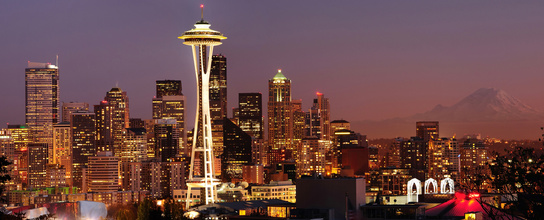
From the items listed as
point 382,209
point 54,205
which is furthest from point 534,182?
point 54,205

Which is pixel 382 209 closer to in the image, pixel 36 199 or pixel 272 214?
pixel 272 214

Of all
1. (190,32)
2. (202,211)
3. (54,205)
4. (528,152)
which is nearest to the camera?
(528,152)

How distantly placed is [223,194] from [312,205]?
4137 inches

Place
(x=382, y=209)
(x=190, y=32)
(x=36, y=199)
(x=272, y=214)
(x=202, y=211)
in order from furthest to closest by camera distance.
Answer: (x=36, y=199) < (x=190, y=32) < (x=202, y=211) < (x=272, y=214) < (x=382, y=209)

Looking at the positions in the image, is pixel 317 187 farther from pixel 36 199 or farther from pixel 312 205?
pixel 36 199

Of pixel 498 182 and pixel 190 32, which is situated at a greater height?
pixel 190 32

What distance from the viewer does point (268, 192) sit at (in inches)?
6885

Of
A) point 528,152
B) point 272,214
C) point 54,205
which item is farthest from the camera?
point 54,205

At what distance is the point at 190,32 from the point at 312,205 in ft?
207

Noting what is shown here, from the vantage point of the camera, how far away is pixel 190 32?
13538 centimetres

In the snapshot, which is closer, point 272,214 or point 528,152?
point 528,152

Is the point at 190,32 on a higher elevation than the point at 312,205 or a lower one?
higher

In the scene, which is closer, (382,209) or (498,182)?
(498,182)

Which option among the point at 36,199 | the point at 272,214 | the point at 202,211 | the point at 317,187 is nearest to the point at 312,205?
the point at 317,187
